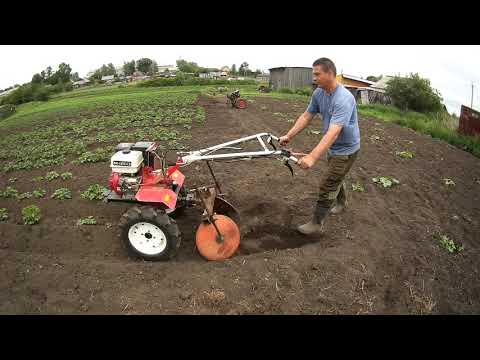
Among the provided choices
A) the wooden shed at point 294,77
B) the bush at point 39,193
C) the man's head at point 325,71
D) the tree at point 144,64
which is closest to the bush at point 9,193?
the bush at point 39,193

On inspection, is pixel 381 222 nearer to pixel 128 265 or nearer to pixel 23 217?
pixel 128 265

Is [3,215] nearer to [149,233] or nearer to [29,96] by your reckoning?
[149,233]

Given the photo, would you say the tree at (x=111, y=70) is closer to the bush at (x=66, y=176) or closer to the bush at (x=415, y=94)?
the bush at (x=415, y=94)

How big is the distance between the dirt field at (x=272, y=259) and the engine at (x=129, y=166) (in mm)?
1006

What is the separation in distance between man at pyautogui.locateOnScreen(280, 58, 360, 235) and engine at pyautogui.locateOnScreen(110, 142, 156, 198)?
2023mm

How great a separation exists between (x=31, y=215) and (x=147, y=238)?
2.76m

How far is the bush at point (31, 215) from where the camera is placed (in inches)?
265

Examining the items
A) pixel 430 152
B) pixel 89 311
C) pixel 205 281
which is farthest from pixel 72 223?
pixel 430 152

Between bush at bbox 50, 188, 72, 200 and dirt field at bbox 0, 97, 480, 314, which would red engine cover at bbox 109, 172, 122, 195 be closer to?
dirt field at bbox 0, 97, 480, 314

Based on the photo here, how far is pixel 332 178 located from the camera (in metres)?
5.52

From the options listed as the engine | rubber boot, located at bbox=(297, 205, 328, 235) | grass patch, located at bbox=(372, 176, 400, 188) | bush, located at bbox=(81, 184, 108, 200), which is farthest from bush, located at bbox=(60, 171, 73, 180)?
grass patch, located at bbox=(372, 176, 400, 188)

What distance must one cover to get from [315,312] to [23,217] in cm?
532

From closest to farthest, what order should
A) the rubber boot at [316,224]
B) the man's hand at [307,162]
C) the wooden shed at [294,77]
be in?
the man's hand at [307,162]
the rubber boot at [316,224]
the wooden shed at [294,77]

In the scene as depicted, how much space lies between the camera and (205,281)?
476 cm
